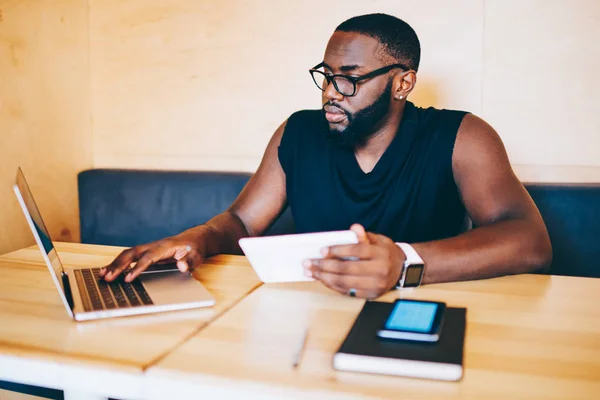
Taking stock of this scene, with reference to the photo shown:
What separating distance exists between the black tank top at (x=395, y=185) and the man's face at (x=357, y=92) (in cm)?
6

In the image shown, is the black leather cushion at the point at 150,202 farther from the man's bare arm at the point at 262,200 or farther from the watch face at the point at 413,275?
the watch face at the point at 413,275

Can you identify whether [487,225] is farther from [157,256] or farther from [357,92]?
[157,256]

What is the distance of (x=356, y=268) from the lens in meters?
1.04

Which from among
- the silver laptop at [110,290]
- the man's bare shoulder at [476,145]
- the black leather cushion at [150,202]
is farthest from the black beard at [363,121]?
the silver laptop at [110,290]

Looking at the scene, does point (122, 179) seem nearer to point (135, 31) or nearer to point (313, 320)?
point (135, 31)

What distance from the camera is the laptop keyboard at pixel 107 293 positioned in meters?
1.01

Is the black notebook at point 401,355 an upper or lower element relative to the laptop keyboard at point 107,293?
upper

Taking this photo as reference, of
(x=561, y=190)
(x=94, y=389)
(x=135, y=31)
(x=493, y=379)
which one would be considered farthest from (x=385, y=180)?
(x=135, y=31)

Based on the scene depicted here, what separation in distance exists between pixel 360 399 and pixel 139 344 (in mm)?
357

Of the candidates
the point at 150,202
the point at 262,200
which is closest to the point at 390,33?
the point at 262,200

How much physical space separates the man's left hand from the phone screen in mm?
88

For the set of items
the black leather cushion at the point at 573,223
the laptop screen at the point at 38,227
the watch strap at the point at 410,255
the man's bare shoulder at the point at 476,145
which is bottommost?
the black leather cushion at the point at 573,223

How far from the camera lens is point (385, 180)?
1.62 m

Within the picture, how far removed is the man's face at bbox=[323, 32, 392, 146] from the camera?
63.6 inches
